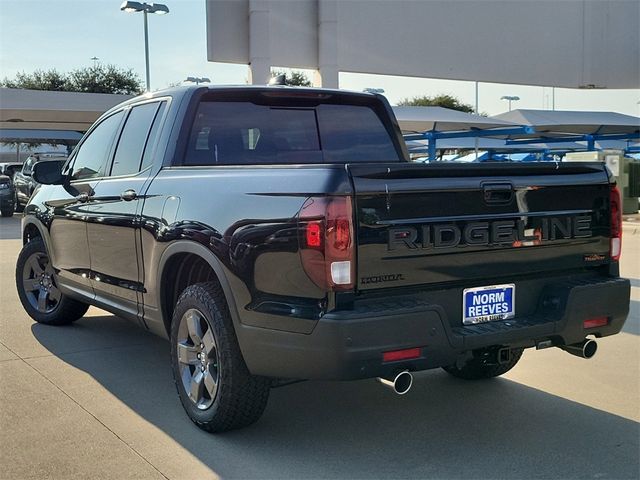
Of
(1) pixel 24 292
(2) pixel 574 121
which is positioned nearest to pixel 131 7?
(2) pixel 574 121

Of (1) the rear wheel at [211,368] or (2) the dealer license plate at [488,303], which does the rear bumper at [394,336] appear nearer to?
(2) the dealer license plate at [488,303]

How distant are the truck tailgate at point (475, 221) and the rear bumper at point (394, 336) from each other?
16 cm

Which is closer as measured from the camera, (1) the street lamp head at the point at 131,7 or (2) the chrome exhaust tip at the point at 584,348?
(2) the chrome exhaust tip at the point at 584,348

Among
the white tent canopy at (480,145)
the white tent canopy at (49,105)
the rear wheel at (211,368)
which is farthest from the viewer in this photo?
the white tent canopy at (480,145)

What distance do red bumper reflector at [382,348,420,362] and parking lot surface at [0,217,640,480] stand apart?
61cm

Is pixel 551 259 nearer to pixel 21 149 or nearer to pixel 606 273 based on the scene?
pixel 606 273

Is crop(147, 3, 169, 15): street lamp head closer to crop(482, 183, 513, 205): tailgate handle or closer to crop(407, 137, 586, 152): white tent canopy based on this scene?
crop(407, 137, 586, 152): white tent canopy

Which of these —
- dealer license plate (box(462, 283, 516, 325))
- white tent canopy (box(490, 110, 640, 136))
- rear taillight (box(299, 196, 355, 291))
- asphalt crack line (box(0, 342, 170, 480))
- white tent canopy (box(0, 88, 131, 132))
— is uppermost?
white tent canopy (box(0, 88, 131, 132))

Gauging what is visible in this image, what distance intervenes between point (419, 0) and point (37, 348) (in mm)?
19792

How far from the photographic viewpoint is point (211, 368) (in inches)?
157

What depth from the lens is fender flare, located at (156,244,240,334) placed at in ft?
12.2

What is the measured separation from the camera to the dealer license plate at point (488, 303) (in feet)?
12.1

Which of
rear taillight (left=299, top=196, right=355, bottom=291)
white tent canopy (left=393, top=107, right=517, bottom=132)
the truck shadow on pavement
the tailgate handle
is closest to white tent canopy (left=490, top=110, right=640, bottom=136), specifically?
white tent canopy (left=393, top=107, right=517, bottom=132)

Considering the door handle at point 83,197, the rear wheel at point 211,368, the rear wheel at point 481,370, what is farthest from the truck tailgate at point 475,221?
the door handle at point 83,197
